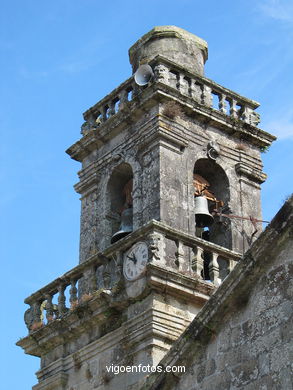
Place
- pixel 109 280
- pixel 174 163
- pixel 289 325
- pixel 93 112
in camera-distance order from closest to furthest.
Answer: pixel 289 325 < pixel 109 280 < pixel 174 163 < pixel 93 112

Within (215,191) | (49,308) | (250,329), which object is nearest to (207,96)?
(215,191)

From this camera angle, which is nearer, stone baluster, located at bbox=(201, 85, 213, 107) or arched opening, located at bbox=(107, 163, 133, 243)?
arched opening, located at bbox=(107, 163, 133, 243)

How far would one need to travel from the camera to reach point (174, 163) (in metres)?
14.0

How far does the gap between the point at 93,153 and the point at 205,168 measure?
A: 189 centimetres

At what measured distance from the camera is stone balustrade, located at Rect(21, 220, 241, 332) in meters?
12.5

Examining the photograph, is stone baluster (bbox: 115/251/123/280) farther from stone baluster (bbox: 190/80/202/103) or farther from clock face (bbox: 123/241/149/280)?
stone baluster (bbox: 190/80/202/103)

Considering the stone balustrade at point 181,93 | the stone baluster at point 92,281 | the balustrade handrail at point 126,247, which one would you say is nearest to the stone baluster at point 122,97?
the stone balustrade at point 181,93

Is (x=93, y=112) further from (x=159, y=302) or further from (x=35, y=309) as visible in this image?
(x=159, y=302)

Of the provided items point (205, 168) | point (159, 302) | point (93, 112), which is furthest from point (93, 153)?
point (159, 302)

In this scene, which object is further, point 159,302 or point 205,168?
point 205,168

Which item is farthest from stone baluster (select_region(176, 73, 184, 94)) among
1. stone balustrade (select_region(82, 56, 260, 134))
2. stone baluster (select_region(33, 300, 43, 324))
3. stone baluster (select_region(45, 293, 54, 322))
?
stone baluster (select_region(33, 300, 43, 324))

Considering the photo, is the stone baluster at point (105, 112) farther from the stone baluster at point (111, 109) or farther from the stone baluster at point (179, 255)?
the stone baluster at point (179, 255)

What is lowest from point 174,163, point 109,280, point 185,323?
point 185,323

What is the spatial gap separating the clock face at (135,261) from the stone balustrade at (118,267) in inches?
3.7
